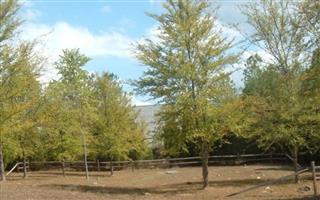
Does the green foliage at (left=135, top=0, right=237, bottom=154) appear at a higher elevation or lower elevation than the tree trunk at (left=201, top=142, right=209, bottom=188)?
higher

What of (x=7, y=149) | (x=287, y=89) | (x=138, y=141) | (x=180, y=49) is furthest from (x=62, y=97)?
(x=287, y=89)

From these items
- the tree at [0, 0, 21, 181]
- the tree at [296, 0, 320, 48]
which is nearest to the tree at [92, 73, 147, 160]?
the tree at [0, 0, 21, 181]

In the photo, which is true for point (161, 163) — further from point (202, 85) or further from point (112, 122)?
point (202, 85)

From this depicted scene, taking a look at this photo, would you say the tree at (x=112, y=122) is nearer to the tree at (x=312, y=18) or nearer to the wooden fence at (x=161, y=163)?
the wooden fence at (x=161, y=163)

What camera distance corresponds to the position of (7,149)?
1280 inches

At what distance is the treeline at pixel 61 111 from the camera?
67.9ft

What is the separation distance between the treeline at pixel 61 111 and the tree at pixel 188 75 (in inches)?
210

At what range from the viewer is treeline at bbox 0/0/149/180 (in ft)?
67.9

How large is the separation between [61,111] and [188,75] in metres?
12.4

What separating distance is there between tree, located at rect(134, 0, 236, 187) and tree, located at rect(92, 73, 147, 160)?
1602cm

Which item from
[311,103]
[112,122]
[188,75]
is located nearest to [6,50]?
[188,75]

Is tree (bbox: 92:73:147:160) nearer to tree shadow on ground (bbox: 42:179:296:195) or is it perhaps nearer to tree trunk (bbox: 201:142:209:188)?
tree shadow on ground (bbox: 42:179:296:195)

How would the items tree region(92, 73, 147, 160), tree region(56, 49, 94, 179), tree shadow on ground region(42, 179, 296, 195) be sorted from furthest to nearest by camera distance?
tree region(92, 73, 147, 160), tree region(56, 49, 94, 179), tree shadow on ground region(42, 179, 296, 195)

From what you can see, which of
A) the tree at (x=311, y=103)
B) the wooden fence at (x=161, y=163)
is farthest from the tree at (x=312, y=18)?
the wooden fence at (x=161, y=163)
